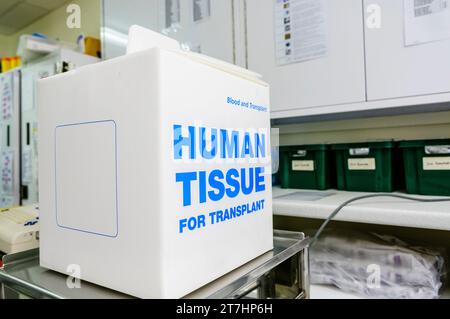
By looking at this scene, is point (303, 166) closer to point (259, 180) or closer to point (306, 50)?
point (306, 50)

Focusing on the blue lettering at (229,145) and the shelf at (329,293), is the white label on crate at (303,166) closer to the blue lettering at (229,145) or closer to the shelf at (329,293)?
the shelf at (329,293)

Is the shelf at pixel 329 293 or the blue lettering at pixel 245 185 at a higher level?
the blue lettering at pixel 245 185

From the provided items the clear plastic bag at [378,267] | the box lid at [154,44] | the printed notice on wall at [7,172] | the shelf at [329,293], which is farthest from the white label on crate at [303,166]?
the printed notice on wall at [7,172]

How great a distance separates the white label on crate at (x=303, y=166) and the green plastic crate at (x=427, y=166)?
11.7 inches

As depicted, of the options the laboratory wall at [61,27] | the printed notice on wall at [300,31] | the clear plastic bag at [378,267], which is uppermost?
the laboratory wall at [61,27]

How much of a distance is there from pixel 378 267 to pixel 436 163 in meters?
0.35

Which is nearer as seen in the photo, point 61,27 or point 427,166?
point 427,166

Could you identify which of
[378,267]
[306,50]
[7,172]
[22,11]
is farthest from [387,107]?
[22,11]

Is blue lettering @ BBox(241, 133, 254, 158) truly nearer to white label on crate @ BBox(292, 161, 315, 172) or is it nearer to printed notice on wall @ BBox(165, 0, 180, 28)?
white label on crate @ BBox(292, 161, 315, 172)

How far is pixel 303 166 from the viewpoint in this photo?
1.12 m

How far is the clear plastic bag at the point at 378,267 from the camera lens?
2.46 ft

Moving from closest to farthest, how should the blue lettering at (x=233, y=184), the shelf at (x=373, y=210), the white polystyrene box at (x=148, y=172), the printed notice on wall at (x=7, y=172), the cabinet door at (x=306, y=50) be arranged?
the white polystyrene box at (x=148, y=172), the blue lettering at (x=233, y=184), the shelf at (x=373, y=210), the cabinet door at (x=306, y=50), the printed notice on wall at (x=7, y=172)

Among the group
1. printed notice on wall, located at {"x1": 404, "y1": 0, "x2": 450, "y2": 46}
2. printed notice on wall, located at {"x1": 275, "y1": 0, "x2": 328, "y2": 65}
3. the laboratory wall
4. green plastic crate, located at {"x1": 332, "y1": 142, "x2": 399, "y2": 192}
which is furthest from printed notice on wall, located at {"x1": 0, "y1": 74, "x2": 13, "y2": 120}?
printed notice on wall, located at {"x1": 404, "y1": 0, "x2": 450, "y2": 46}

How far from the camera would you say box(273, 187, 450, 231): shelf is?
2.16 feet
